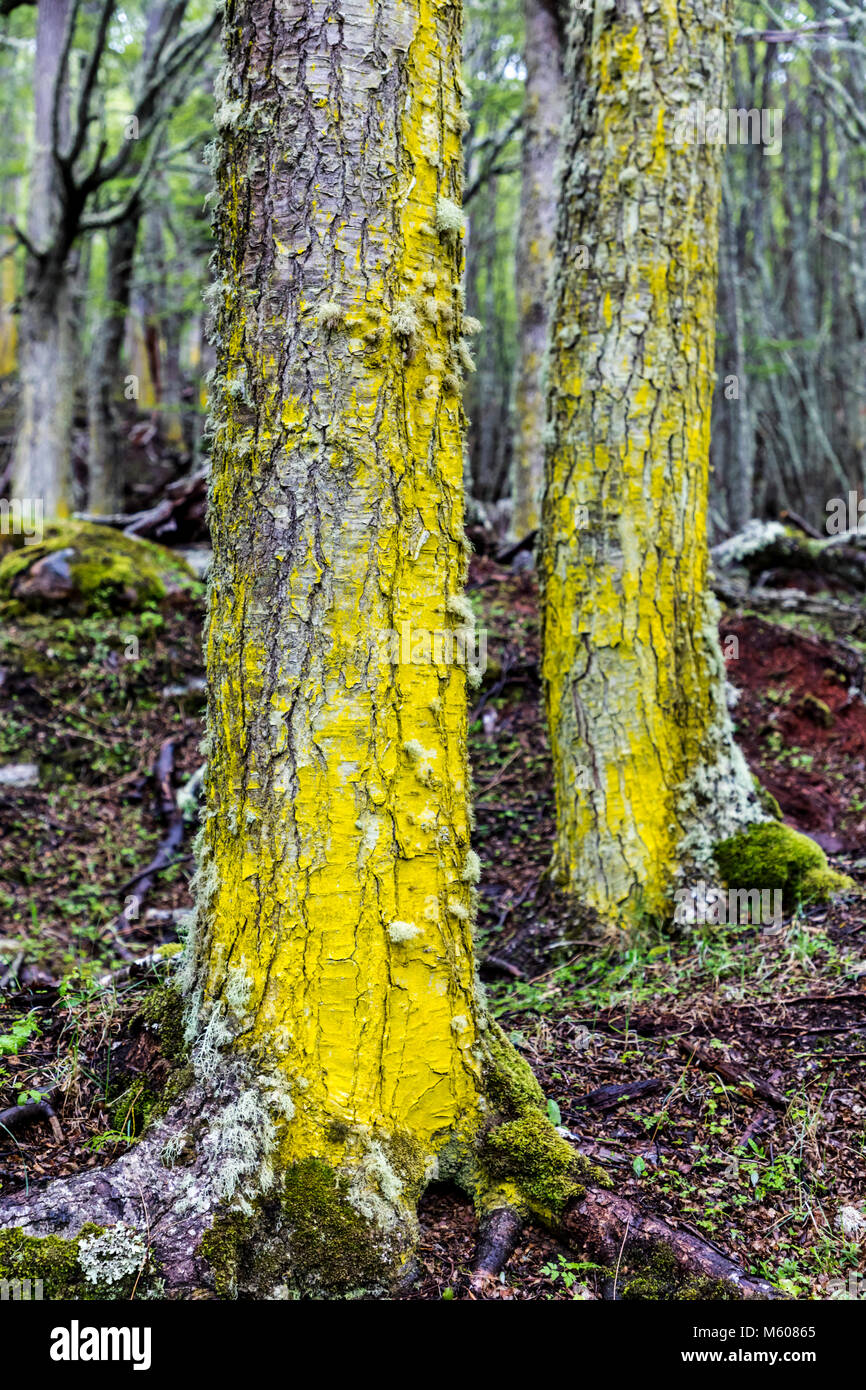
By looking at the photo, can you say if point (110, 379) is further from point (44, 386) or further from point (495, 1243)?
point (495, 1243)

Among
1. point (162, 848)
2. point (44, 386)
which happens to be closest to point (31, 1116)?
point (162, 848)

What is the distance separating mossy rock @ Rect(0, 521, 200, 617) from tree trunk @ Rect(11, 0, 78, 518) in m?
2.69

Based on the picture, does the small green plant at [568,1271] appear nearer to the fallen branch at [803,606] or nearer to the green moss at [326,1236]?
the green moss at [326,1236]

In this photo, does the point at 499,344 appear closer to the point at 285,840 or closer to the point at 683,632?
the point at 683,632

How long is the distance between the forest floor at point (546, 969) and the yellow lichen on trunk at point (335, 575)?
1.55 ft

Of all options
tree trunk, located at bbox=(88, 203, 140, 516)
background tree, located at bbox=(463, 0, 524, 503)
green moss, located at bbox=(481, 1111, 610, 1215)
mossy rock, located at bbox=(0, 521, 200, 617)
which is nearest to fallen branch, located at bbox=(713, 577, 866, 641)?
background tree, located at bbox=(463, 0, 524, 503)

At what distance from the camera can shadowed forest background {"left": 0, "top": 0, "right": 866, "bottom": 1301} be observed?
7.09 ft

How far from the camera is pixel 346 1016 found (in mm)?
1977

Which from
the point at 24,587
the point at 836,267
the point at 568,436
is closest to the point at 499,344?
the point at 836,267

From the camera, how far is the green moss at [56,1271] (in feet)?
5.71

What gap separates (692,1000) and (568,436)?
7.50ft

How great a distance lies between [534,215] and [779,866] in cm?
664

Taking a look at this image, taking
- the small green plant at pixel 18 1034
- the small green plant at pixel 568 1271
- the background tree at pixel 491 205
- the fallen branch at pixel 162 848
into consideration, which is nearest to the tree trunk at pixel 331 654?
the small green plant at pixel 568 1271

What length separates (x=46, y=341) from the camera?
873cm
